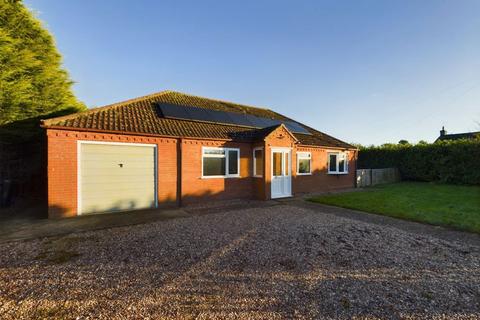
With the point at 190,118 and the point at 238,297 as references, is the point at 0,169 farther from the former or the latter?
the point at 238,297

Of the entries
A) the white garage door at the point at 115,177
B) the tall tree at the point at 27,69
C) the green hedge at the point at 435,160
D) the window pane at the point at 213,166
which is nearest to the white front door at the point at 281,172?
the window pane at the point at 213,166

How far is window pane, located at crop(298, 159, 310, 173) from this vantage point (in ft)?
46.0

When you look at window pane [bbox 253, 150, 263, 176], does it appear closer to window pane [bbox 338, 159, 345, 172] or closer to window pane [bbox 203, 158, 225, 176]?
window pane [bbox 203, 158, 225, 176]

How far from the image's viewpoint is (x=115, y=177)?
28.8 ft

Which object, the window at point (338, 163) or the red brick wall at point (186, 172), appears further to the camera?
the window at point (338, 163)

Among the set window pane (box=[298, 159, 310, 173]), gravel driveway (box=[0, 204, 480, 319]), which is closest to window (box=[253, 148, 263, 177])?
window pane (box=[298, 159, 310, 173])

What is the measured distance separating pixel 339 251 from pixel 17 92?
1343 centimetres

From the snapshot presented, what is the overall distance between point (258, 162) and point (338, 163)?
756cm

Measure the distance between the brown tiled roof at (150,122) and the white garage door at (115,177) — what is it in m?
0.80

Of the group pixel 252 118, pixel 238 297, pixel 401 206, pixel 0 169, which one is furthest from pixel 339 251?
pixel 0 169

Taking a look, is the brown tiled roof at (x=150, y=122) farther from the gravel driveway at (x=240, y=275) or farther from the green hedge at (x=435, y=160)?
the green hedge at (x=435, y=160)

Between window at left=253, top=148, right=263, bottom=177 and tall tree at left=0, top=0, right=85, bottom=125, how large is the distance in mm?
10903

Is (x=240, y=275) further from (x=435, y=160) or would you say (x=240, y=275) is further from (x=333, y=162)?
(x=435, y=160)

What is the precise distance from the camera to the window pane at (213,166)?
10889 millimetres
